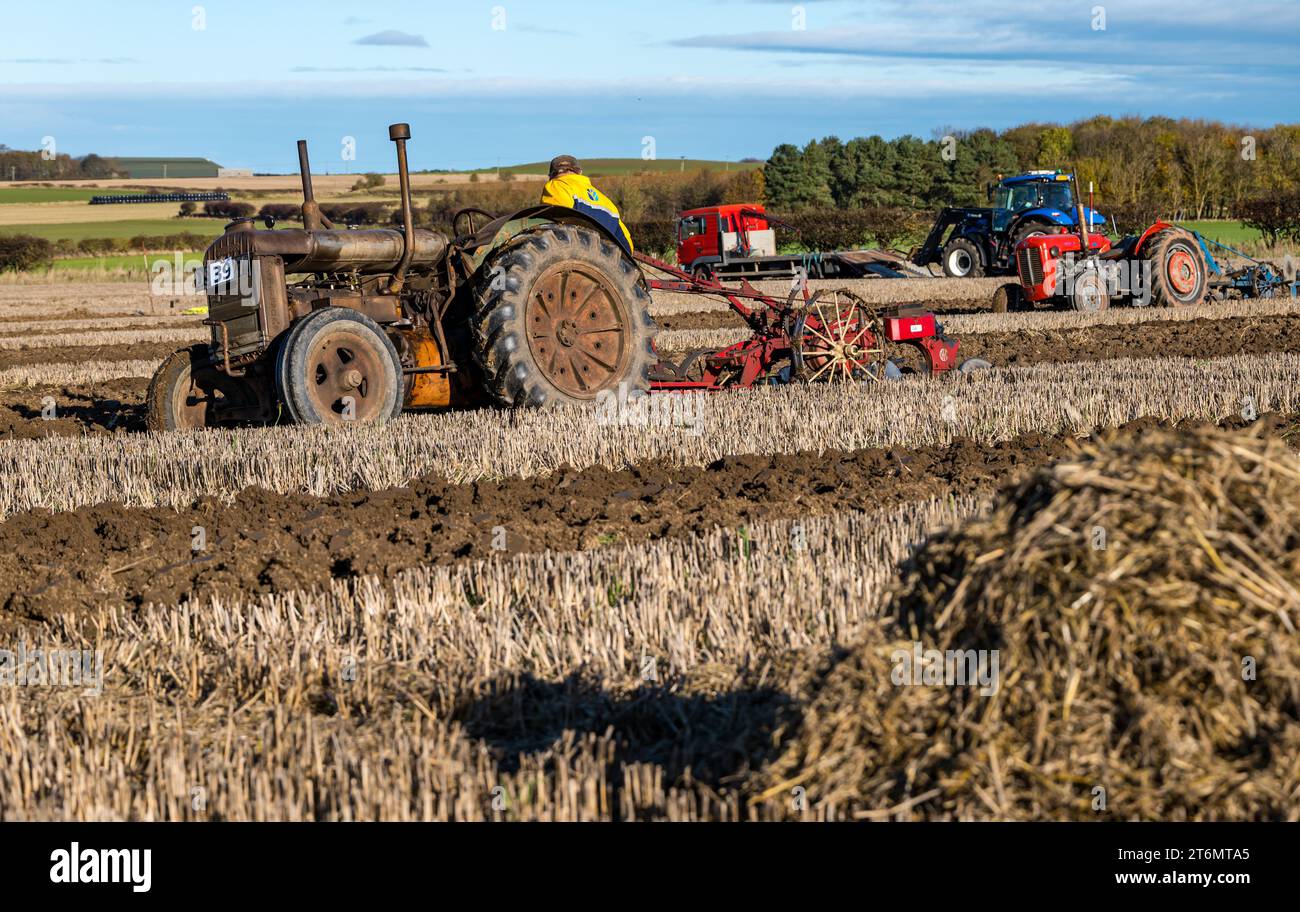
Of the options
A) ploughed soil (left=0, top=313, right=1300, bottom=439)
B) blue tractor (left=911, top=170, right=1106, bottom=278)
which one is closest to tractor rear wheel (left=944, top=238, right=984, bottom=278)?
blue tractor (left=911, top=170, right=1106, bottom=278)

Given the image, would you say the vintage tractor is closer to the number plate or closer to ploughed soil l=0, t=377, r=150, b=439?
the number plate

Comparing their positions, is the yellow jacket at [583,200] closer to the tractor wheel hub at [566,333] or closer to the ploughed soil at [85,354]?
the tractor wheel hub at [566,333]

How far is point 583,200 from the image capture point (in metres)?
10.3

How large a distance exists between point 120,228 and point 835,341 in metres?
52.5

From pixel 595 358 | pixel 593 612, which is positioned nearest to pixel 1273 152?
pixel 595 358

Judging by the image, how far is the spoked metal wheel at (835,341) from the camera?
11617mm

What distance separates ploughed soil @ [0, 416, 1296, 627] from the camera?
6.05 meters

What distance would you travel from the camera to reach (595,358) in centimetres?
1034

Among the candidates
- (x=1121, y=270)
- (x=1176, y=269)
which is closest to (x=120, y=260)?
(x=1121, y=270)

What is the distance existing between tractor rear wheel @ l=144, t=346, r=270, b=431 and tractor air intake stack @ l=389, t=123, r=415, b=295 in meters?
1.18

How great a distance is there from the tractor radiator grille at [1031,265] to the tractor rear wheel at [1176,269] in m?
1.43
